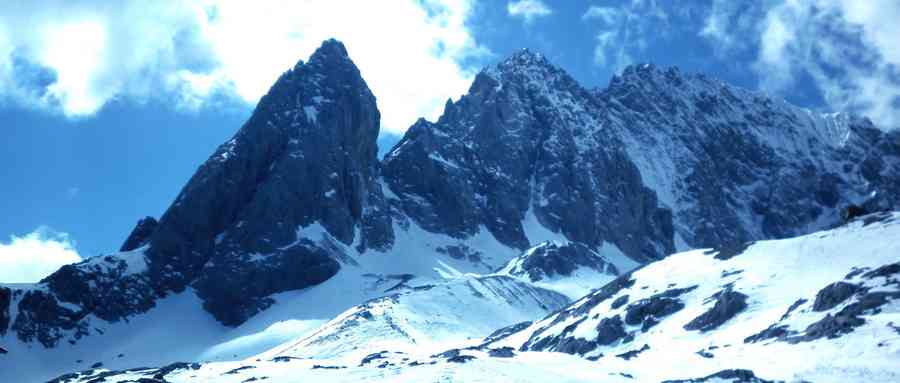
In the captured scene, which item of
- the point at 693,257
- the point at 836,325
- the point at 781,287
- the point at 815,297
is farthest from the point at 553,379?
the point at 693,257

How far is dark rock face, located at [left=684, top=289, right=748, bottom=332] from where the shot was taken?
117 meters

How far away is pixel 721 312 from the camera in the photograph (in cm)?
11881

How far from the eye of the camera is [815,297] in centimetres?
10894

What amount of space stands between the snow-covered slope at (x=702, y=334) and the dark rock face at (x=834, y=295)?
137 mm

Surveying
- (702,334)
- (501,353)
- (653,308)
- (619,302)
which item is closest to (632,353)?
(702,334)

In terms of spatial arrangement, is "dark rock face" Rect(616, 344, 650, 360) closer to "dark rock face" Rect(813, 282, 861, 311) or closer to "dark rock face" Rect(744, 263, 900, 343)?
"dark rock face" Rect(744, 263, 900, 343)

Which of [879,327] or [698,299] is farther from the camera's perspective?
[698,299]

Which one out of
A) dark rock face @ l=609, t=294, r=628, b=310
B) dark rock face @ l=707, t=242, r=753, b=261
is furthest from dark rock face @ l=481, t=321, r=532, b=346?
dark rock face @ l=707, t=242, r=753, b=261

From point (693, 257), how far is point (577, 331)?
84.2 ft

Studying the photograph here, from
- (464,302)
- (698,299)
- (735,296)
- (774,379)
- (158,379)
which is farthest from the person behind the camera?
(464,302)

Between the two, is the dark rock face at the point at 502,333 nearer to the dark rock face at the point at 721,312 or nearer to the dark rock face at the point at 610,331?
the dark rock face at the point at 610,331

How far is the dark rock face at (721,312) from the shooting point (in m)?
117

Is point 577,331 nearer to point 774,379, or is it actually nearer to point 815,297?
point 815,297

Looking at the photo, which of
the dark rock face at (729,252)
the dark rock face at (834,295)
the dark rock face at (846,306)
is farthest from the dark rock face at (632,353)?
the dark rock face at (729,252)
